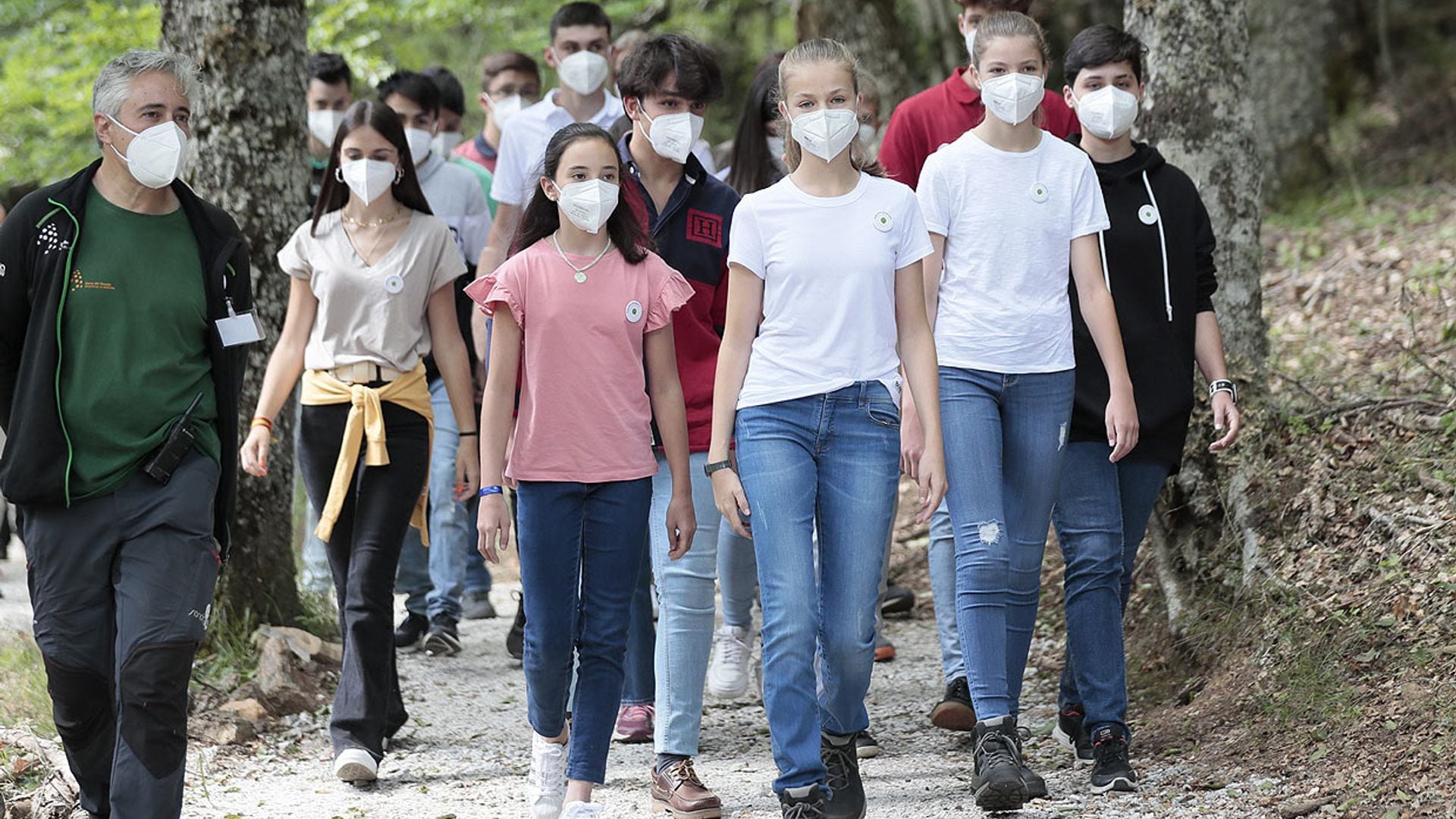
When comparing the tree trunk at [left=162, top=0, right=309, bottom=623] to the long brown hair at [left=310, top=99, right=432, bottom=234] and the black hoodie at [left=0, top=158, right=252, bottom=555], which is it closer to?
the long brown hair at [left=310, top=99, right=432, bottom=234]

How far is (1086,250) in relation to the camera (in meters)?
4.78

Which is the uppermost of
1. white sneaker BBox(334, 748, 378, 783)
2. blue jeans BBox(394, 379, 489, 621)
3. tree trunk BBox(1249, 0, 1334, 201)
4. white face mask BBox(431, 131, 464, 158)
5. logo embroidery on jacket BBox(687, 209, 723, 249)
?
tree trunk BBox(1249, 0, 1334, 201)

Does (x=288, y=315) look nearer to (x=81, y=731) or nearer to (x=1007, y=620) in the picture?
(x=81, y=731)

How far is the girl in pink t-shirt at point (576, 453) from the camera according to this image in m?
4.51

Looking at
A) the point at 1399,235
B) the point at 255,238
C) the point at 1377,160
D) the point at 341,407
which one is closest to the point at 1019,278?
the point at 341,407

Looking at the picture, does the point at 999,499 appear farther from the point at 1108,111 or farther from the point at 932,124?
the point at 932,124

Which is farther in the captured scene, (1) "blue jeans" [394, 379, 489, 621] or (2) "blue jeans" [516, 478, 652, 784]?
(1) "blue jeans" [394, 379, 489, 621]

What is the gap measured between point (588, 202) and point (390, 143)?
126 cm

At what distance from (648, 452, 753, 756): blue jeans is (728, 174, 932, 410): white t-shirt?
53 centimetres

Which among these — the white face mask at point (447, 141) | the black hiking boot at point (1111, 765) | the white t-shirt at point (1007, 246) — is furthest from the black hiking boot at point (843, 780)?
the white face mask at point (447, 141)

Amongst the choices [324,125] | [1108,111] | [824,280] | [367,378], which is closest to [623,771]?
[367,378]

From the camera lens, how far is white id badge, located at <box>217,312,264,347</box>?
4.28 metres

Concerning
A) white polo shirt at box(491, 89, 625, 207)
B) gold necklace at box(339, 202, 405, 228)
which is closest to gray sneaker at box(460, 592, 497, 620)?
white polo shirt at box(491, 89, 625, 207)

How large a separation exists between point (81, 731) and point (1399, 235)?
865 cm
